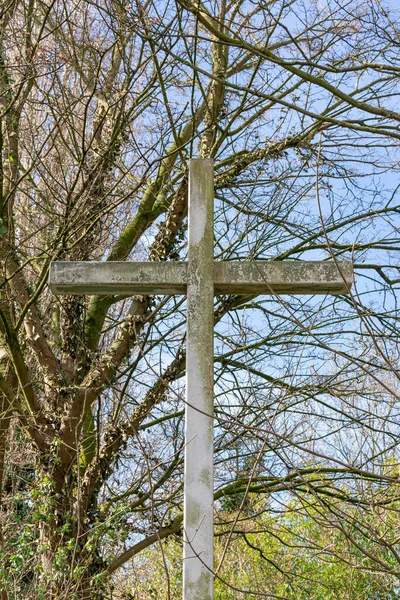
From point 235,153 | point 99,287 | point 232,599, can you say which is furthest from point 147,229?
point 232,599

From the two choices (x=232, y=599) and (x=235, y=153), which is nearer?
(x=235, y=153)

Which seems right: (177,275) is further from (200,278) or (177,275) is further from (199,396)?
(199,396)

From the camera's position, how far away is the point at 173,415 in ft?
24.2

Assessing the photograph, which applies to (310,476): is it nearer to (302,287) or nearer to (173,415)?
(173,415)

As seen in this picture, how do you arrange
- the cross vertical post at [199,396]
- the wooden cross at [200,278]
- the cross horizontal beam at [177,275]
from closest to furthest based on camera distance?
the cross vertical post at [199,396] < the wooden cross at [200,278] < the cross horizontal beam at [177,275]

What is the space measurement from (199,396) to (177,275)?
600 mm

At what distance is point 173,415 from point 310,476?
145 centimetres

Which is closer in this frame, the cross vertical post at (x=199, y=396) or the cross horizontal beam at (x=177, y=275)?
the cross vertical post at (x=199, y=396)

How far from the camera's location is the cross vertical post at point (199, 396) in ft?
10.7

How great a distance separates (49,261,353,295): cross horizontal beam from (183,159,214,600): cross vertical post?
73mm

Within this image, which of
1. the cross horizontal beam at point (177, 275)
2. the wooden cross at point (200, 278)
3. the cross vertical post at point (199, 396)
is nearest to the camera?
the cross vertical post at point (199, 396)

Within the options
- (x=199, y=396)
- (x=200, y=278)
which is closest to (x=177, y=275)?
(x=200, y=278)

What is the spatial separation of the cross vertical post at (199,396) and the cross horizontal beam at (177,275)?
0.07m

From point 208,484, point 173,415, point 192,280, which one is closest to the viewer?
point 208,484
